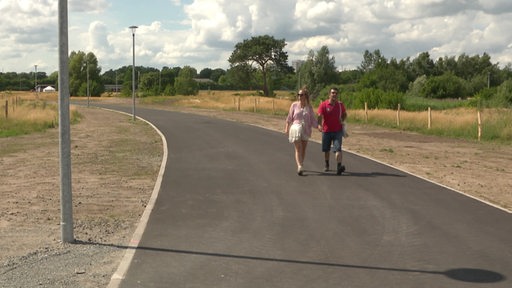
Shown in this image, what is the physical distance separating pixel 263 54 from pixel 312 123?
8873 centimetres

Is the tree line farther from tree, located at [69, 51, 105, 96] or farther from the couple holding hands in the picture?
the couple holding hands

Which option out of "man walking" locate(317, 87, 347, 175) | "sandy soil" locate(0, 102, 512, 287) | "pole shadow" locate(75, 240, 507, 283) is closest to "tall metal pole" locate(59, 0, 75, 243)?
"sandy soil" locate(0, 102, 512, 287)

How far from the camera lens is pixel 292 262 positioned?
5805mm

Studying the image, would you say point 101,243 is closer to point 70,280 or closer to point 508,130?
point 70,280

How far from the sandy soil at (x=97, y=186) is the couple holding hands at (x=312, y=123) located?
2.12m

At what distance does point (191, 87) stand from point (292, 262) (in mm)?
103146

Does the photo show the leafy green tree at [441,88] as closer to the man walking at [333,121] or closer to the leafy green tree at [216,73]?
the man walking at [333,121]

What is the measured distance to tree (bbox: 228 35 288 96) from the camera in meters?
98.4

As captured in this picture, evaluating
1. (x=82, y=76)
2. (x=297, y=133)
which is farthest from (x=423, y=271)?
(x=82, y=76)

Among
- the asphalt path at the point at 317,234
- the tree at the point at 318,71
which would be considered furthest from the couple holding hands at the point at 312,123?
the tree at the point at 318,71

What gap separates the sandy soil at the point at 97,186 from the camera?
226 inches

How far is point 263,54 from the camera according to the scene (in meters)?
99.2

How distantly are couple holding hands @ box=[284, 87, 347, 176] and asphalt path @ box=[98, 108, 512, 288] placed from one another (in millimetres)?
560

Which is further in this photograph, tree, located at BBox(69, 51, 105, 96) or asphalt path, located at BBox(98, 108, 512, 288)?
tree, located at BBox(69, 51, 105, 96)
